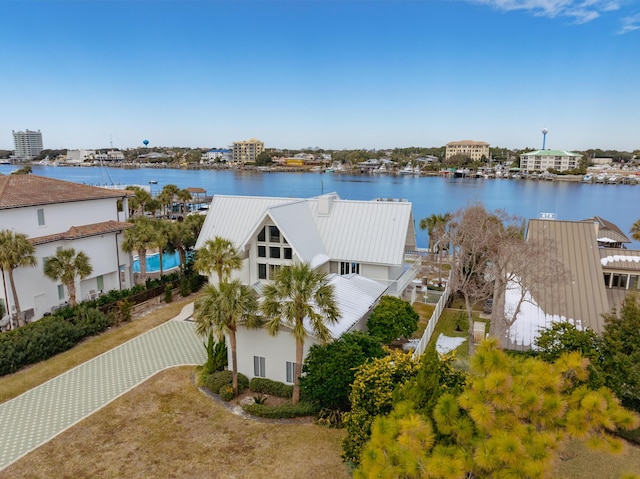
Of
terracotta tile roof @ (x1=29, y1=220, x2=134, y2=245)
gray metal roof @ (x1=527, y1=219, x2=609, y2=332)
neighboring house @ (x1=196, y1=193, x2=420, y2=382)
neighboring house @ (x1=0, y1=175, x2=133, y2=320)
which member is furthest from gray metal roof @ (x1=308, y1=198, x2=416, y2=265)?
neighboring house @ (x1=0, y1=175, x2=133, y2=320)

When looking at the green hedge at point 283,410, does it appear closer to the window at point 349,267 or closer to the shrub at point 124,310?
the window at point 349,267

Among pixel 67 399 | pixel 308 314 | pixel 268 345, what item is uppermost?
pixel 308 314

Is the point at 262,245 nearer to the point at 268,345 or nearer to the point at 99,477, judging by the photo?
the point at 268,345

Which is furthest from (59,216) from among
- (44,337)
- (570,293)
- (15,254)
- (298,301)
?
(570,293)

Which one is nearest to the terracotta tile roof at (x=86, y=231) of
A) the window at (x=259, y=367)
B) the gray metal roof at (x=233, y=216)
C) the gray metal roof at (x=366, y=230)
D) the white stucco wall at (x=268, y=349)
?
the gray metal roof at (x=233, y=216)

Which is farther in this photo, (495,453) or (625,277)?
(625,277)

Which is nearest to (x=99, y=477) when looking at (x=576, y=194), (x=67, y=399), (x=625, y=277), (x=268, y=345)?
(x=67, y=399)

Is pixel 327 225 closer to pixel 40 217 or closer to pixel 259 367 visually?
pixel 259 367
